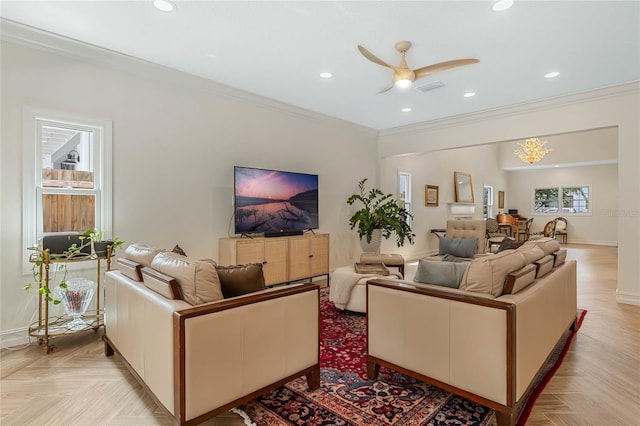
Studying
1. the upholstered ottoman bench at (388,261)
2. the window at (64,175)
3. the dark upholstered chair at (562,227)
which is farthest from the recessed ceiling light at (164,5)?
the dark upholstered chair at (562,227)

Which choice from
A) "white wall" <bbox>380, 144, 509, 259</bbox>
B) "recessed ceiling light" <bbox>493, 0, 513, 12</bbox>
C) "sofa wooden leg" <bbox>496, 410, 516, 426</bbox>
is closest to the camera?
"sofa wooden leg" <bbox>496, 410, 516, 426</bbox>

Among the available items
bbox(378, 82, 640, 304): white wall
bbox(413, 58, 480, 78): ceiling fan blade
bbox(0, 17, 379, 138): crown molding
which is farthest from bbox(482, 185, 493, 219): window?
bbox(413, 58, 480, 78): ceiling fan blade

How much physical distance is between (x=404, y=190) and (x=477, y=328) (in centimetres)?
594

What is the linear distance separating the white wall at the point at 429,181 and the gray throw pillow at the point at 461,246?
1.63 meters

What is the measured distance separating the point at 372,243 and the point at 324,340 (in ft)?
10.1

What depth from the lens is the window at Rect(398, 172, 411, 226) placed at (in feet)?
24.0

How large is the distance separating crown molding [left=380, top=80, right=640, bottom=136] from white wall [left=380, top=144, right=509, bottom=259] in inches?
41.9

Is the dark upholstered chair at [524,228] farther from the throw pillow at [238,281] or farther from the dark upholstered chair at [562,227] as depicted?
the throw pillow at [238,281]

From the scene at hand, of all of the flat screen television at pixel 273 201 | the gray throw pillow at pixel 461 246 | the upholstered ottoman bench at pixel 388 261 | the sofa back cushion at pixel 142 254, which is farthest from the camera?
the gray throw pillow at pixel 461 246

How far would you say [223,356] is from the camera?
5.51 ft

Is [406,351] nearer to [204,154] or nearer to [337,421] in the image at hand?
[337,421]

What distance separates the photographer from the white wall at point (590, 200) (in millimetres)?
10398

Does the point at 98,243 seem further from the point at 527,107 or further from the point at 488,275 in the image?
the point at 527,107

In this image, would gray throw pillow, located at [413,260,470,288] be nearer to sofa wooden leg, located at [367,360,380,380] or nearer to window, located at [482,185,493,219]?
sofa wooden leg, located at [367,360,380,380]
